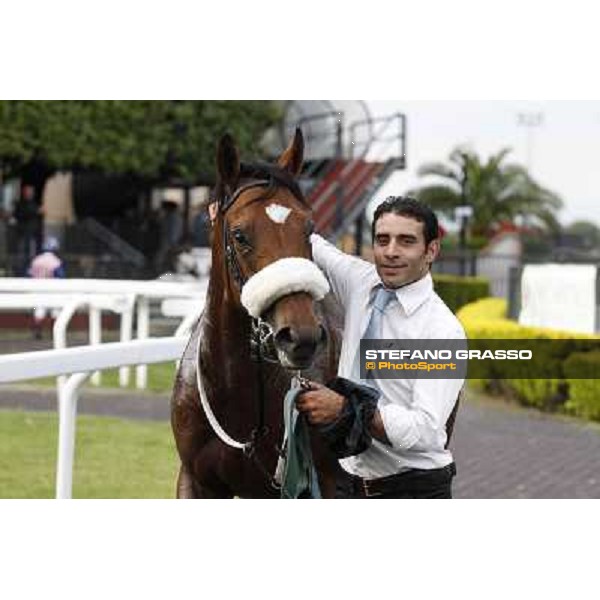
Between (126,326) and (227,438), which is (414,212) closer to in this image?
(227,438)

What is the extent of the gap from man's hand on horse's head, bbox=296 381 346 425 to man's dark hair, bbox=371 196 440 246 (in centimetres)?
40

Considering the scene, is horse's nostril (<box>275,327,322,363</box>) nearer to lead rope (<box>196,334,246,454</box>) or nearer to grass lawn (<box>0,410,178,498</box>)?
lead rope (<box>196,334,246,454</box>)

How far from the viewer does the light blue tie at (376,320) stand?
289 centimetres

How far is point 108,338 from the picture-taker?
9188 millimetres

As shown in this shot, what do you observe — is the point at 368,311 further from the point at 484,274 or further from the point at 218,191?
the point at 484,274

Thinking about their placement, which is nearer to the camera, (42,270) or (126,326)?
(126,326)

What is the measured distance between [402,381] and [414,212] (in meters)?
0.41

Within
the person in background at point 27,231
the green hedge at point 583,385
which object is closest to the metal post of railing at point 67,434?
the green hedge at point 583,385

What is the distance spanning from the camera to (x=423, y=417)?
273cm

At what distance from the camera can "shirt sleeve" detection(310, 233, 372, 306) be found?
117 inches

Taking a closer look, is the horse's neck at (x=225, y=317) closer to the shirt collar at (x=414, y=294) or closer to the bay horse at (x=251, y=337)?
the bay horse at (x=251, y=337)

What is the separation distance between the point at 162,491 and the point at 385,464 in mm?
2535

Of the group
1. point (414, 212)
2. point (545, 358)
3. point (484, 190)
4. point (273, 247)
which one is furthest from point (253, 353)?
point (484, 190)
